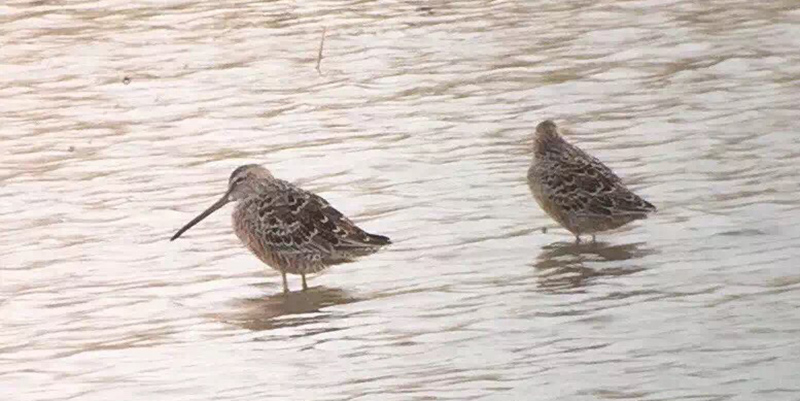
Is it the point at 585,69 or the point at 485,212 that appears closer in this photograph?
the point at 485,212

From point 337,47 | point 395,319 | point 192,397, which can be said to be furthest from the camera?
point 337,47

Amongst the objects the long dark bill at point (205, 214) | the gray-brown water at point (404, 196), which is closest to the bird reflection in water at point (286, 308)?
the gray-brown water at point (404, 196)

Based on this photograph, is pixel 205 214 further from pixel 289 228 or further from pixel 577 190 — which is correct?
pixel 577 190

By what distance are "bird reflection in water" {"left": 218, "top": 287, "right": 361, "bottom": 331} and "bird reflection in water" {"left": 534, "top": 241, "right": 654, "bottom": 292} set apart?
3.29ft

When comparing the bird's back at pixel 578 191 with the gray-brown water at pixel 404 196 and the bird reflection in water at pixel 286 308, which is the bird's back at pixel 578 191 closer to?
the gray-brown water at pixel 404 196

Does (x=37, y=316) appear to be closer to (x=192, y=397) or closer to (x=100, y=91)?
(x=192, y=397)

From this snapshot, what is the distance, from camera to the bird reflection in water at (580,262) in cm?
1124

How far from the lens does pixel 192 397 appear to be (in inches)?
375

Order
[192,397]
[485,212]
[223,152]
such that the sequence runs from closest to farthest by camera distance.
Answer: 1. [192,397]
2. [485,212]
3. [223,152]

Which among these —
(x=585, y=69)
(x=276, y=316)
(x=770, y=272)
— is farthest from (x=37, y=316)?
(x=585, y=69)

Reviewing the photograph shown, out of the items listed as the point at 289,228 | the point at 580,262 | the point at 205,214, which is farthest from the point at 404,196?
the point at 580,262

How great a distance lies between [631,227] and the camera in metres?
12.5

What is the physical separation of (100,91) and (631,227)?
550 centimetres

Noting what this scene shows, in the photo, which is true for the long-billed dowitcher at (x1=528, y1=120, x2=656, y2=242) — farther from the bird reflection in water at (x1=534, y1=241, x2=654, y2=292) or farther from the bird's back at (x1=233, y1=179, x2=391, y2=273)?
the bird's back at (x1=233, y1=179, x2=391, y2=273)
